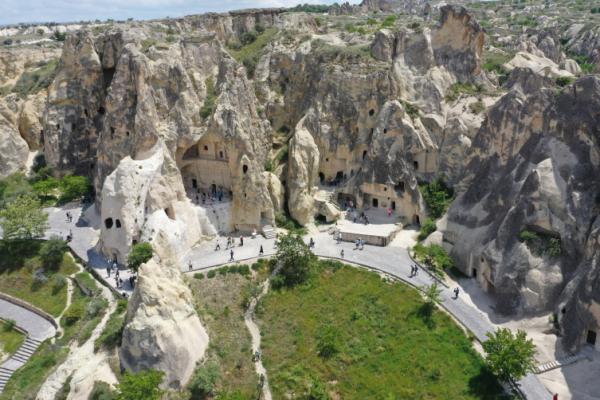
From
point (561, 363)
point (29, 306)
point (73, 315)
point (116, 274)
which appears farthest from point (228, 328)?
point (561, 363)

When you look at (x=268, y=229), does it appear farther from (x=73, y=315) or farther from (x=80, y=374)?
(x=80, y=374)

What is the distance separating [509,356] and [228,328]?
54.6 feet

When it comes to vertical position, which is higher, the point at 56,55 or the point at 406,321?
the point at 56,55

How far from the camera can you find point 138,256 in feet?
98.4

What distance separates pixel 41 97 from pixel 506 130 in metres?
47.7

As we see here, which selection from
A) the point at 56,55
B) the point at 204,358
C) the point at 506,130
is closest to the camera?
the point at 204,358

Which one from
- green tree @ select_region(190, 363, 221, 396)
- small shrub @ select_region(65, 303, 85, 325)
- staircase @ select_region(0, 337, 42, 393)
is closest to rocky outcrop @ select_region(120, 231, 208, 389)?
green tree @ select_region(190, 363, 221, 396)

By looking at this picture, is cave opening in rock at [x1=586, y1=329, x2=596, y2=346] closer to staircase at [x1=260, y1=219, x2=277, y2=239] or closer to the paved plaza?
the paved plaza

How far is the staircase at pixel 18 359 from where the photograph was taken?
86.2 feet

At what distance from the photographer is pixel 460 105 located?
1594 inches

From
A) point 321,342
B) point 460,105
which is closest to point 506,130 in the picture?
point 460,105

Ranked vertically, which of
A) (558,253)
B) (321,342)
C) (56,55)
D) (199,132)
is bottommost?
(321,342)

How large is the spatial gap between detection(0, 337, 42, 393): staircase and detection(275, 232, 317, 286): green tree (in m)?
17.3

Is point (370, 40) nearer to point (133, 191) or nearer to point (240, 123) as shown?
point (240, 123)
